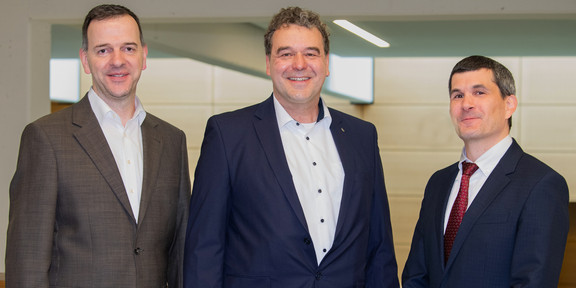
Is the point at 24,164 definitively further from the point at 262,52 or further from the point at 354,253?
the point at 262,52

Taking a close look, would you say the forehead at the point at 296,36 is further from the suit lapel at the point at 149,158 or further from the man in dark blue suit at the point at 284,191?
the suit lapel at the point at 149,158

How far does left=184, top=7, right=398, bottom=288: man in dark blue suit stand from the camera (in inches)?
88.0

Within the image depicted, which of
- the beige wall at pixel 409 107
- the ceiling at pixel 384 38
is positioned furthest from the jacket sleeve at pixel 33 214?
the beige wall at pixel 409 107

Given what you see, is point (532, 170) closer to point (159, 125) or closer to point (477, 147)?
point (477, 147)

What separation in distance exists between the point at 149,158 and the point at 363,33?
4903 millimetres

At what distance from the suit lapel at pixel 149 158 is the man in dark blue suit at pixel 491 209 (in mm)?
1003

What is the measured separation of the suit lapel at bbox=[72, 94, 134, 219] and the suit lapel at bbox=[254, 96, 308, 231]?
494mm

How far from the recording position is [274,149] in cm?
232

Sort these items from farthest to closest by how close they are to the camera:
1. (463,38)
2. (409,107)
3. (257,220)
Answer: (409,107) → (463,38) → (257,220)

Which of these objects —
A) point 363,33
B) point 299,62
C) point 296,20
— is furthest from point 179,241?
point 363,33

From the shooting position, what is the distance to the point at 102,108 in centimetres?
236

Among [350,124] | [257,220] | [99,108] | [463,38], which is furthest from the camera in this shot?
[463,38]

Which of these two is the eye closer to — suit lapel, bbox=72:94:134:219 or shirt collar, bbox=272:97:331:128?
suit lapel, bbox=72:94:134:219

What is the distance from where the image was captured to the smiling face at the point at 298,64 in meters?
2.31
